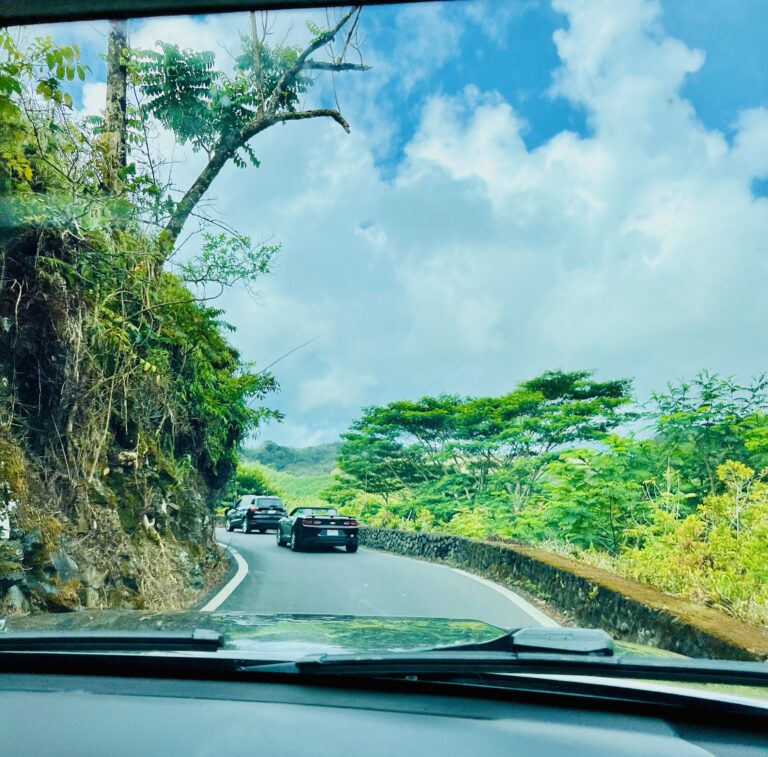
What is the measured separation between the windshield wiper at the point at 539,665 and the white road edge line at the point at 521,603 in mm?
5436

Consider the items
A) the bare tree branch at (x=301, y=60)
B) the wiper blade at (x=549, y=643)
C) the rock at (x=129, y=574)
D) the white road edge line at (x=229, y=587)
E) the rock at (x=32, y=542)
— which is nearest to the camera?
the wiper blade at (x=549, y=643)

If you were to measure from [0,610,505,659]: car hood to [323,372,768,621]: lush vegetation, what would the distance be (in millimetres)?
4430

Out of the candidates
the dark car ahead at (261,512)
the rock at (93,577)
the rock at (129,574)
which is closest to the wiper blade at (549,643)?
the rock at (93,577)

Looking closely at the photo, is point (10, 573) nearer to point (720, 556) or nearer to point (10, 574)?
point (10, 574)

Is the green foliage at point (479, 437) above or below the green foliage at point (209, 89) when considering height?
below

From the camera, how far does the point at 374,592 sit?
38.4 feet

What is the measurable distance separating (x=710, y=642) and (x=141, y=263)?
27.5ft

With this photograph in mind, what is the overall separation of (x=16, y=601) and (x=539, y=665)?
5369mm

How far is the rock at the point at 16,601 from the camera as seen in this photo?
20.1 feet

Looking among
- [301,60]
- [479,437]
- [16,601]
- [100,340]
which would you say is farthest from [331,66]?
[479,437]

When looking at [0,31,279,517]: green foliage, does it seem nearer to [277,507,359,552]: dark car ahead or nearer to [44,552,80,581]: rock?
[44,552,80,581]: rock

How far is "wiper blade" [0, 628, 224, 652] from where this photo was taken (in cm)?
250

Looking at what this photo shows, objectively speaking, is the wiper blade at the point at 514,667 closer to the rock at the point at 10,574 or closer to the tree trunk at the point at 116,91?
the rock at the point at 10,574

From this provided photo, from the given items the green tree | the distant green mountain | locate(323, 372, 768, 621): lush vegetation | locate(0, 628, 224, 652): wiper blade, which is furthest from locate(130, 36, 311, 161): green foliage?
the distant green mountain
